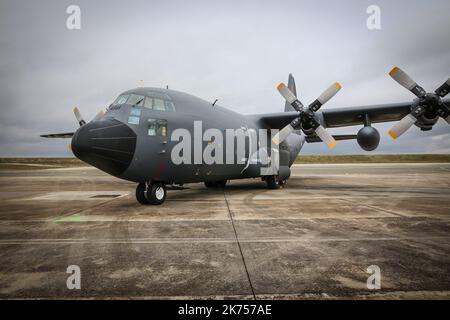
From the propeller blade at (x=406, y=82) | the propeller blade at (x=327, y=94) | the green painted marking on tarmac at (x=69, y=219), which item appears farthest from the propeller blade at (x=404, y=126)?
the green painted marking on tarmac at (x=69, y=219)

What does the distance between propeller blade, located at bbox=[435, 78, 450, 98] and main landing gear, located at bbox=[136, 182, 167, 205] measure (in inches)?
523

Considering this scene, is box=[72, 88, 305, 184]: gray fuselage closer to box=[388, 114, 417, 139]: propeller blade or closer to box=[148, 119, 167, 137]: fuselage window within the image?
box=[148, 119, 167, 137]: fuselage window

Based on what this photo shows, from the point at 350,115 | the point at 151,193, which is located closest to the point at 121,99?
the point at 151,193

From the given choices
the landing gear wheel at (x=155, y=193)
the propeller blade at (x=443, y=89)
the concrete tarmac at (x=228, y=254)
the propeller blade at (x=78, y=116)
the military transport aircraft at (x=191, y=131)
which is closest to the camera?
the concrete tarmac at (x=228, y=254)

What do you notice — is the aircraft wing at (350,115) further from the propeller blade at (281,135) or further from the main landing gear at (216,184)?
the main landing gear at (216,184)

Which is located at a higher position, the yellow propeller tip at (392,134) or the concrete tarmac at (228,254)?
the yellow propeller tip at (392,134)

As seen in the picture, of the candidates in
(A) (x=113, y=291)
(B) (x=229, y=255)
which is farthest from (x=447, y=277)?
(A) (x=113, y=291)

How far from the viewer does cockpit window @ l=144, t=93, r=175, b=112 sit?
29.5 feet

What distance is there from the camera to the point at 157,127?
29.3 feet

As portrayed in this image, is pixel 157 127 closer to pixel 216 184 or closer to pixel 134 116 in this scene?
pixel 134 116

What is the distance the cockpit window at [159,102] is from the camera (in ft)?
29.5

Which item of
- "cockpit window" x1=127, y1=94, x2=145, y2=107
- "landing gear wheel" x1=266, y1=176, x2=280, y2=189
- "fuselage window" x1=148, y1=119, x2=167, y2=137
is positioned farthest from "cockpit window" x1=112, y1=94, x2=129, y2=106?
"landing gear wheel" x1=266, y1=176, x2=280, y2=189

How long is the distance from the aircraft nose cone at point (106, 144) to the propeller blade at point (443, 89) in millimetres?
13772
